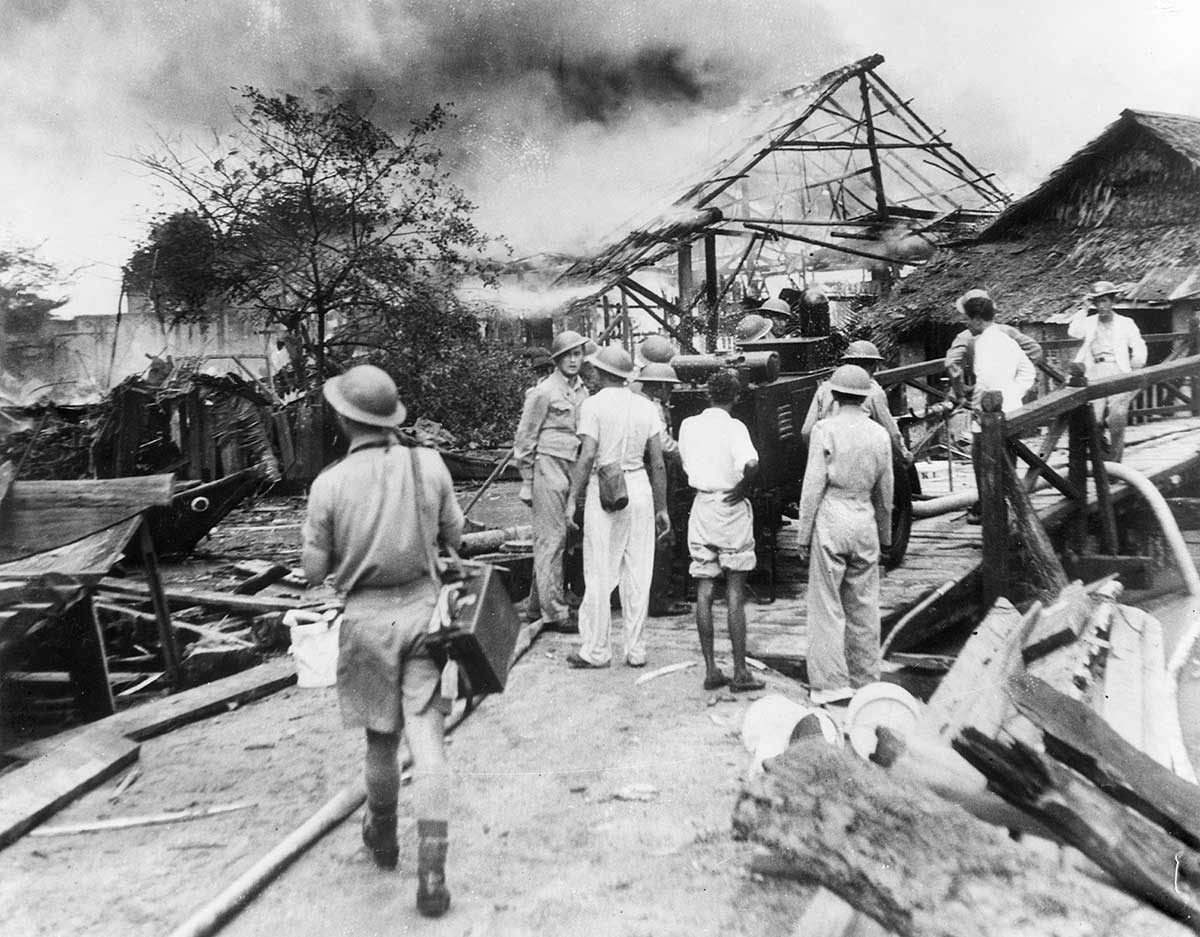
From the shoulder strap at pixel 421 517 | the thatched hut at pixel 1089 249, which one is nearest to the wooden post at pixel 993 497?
the shoulder strap at pixel 421 517

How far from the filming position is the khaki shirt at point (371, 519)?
10.1ft

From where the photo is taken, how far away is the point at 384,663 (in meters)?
3.06

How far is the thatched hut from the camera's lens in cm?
1134

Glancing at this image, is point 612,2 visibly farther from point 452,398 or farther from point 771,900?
point 771,900

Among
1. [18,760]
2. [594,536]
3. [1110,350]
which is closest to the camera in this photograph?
[18,760]

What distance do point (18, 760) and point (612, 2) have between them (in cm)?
999

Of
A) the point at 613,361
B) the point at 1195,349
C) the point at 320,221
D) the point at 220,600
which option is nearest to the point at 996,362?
the point at 613,361

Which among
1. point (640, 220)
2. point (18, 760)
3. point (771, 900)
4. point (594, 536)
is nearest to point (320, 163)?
point (640, 220)

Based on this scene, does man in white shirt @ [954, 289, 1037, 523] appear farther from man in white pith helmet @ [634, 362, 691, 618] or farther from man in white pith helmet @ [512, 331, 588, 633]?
man in white pith helmet @ [512, 331, 588, 633]

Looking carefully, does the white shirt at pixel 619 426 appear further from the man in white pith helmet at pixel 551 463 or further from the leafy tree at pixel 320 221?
the leafy tree at pixel 320 221

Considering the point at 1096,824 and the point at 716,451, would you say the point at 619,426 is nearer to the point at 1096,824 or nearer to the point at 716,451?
the point at 716,451

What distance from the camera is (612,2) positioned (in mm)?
10867

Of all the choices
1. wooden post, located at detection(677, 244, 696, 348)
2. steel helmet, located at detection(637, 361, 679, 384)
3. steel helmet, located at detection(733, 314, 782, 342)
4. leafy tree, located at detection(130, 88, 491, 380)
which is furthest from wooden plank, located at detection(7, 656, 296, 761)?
wooden post, located at detection(677, 244, 696, 348)

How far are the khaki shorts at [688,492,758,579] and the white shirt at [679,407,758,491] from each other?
0.10m
